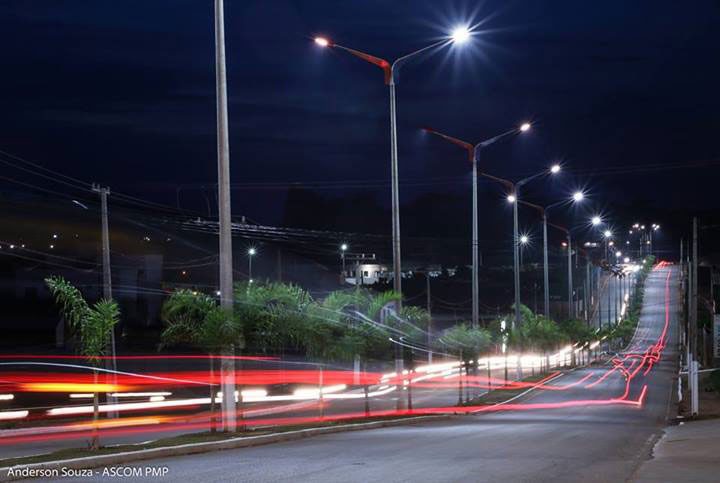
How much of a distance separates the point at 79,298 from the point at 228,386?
3.18 metres

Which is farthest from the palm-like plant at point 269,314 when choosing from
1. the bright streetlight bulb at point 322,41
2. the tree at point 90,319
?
the bright streetlight bulb at point 322,41

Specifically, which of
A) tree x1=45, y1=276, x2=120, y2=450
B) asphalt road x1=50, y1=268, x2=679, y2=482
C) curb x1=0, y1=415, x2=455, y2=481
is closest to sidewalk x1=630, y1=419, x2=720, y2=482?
asphalt road x1=50, y1=268, x2=679, y2=482

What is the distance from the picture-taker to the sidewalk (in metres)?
12.6

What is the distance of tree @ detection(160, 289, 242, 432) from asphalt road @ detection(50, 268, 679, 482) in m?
2.23

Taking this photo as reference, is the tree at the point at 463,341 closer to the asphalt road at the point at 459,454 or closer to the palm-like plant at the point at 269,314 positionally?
the asphalt road at the point at 459,454

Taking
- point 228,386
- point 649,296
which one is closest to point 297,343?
point 228,386

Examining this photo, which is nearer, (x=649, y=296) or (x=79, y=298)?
(x=79, y=298)

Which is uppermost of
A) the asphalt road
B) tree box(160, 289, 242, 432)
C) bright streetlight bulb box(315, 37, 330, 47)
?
bright streetlight bulb box(315, 37, 330, 47)

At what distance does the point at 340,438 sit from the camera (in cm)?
1973

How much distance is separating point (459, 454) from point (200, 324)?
5828 mm

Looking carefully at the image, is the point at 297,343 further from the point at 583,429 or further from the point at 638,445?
the point at 583,429

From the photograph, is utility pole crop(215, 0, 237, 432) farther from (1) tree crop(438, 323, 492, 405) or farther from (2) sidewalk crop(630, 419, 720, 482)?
(1) tree crop(438, 323, 492, 405)

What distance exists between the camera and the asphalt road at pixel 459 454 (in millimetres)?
12781

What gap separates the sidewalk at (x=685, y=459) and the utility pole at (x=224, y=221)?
7641mm
